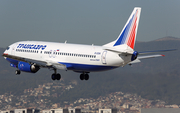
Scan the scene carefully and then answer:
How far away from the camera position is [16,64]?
7081 cm

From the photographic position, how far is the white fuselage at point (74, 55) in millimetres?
58938

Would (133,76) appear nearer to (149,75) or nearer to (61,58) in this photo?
(149,75)

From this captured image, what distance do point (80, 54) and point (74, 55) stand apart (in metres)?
1.27

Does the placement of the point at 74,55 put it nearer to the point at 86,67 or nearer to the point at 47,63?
the point at 86,67

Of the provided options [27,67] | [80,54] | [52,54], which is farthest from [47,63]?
[80,54]

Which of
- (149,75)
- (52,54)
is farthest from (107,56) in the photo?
(149,75)

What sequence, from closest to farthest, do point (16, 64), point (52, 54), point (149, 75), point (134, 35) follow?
point (134, 35) < point (52, 54) < point (16, 64) < point (149, 75)

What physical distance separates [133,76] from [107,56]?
12166cm

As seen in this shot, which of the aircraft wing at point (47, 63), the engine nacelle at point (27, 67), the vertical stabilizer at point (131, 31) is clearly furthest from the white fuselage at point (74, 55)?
the vertical stabilizer at point (131, 31)

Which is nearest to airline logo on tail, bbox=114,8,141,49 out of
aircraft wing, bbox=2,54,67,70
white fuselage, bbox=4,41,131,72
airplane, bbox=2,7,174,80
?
airplane, bbox=2,7,174,80

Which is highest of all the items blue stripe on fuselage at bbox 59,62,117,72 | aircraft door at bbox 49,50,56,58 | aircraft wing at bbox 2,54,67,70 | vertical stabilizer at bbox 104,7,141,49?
vertical stabilizer at bbox 104,7,141,49

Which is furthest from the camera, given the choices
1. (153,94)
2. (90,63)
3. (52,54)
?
(153,94)

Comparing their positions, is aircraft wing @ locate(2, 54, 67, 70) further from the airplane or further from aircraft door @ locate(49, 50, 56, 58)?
aircraft door @ locate(49, 50, 56, 58)

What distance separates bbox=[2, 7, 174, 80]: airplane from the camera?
5731 centimetres
